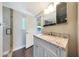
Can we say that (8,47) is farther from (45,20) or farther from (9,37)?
(45,20)

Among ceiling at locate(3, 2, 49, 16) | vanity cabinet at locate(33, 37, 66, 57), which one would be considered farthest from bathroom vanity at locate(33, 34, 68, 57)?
ceiling at locate(3, 2, 49, 16)

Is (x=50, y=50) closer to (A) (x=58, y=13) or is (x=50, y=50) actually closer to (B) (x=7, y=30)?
(A) (x=58, y=13)

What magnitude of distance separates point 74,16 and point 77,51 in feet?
1.38

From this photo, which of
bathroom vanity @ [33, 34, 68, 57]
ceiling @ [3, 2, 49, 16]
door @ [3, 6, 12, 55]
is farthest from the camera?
door @ [3, 6, 12, 55]

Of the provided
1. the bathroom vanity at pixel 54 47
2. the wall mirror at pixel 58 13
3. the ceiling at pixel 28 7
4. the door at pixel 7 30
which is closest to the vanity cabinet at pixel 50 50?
the bathroom vanity at pixel 54 47

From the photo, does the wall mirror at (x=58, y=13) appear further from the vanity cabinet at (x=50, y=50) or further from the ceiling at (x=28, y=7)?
the vanity cabinet at (x=50, y=50)

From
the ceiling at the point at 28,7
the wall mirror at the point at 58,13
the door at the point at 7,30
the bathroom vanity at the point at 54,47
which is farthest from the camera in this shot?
the door at the point at 7,30

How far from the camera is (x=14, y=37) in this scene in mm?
3137

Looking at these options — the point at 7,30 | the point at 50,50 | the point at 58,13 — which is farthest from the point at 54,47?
the point at 7,30

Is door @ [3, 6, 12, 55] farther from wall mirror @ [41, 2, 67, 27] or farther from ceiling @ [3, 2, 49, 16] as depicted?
wall mirror @ [41, 2, 67, 27]

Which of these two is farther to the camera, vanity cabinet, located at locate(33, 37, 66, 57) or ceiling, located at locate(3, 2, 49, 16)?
ceiling, located at locate(3, 2, 49, 16)

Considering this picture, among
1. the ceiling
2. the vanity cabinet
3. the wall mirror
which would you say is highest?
the ceiling

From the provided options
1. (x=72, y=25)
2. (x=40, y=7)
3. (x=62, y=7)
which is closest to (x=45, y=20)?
(x=40, y=7)

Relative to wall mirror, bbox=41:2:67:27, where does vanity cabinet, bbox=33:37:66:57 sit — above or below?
below
